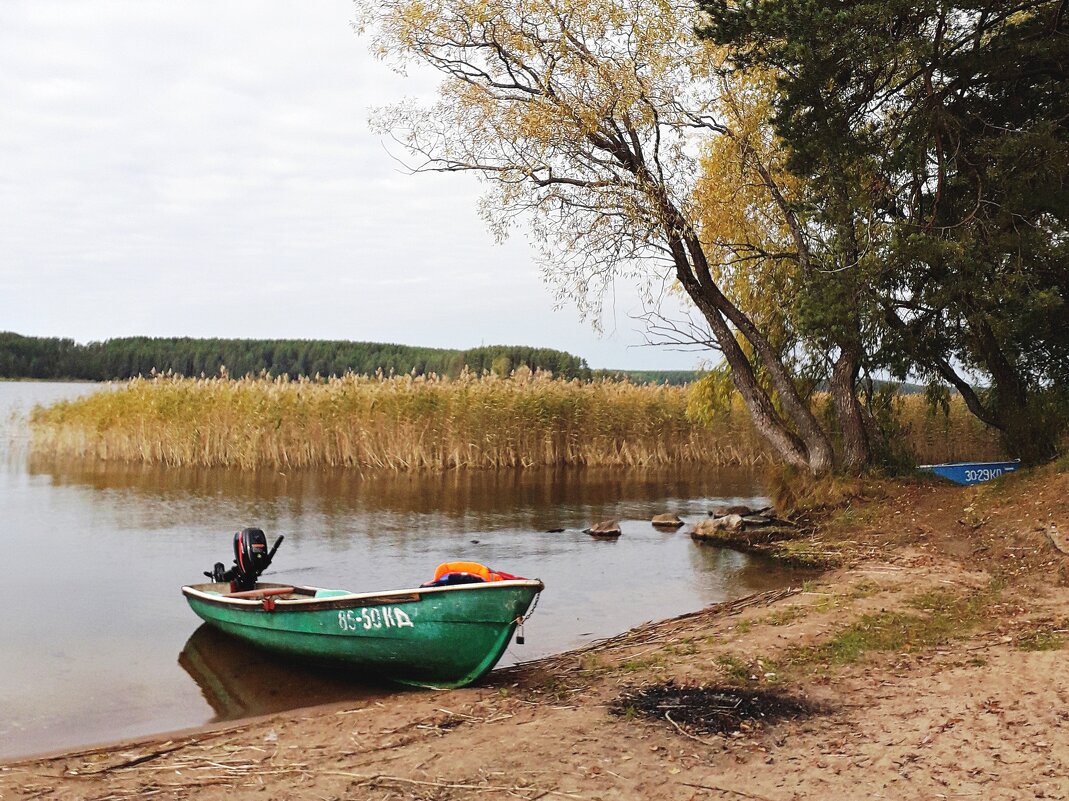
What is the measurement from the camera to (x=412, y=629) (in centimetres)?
735

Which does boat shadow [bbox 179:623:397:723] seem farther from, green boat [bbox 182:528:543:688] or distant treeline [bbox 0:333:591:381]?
distant treeline [bbox 0:333:591:381]

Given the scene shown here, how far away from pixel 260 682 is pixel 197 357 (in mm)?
79430

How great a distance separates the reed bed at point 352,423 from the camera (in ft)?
82.2

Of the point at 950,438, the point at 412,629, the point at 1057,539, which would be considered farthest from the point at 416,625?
the point at 950,438

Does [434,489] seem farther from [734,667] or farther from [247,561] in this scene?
[734,667]

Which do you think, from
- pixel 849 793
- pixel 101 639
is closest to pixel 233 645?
pixel 101 639

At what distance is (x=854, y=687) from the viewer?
7.06m

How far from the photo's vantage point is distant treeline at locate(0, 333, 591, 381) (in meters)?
78.2

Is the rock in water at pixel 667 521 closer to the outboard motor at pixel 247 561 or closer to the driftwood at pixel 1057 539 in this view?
the driftwood at pixel 1057 539

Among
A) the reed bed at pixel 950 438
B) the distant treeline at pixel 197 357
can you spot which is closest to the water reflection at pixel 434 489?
the reed bed at pixel 950 438

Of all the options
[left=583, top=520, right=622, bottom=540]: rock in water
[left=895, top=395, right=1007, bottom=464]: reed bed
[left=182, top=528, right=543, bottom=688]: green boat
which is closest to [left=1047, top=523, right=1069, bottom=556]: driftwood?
[left=182, top=528, right=543, bottom=688]: green boat

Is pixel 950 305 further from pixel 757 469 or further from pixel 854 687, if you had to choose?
pixel 757 469

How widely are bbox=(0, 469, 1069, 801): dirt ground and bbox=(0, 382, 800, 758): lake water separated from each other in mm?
1065

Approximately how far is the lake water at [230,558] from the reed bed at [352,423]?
1.09 meters
